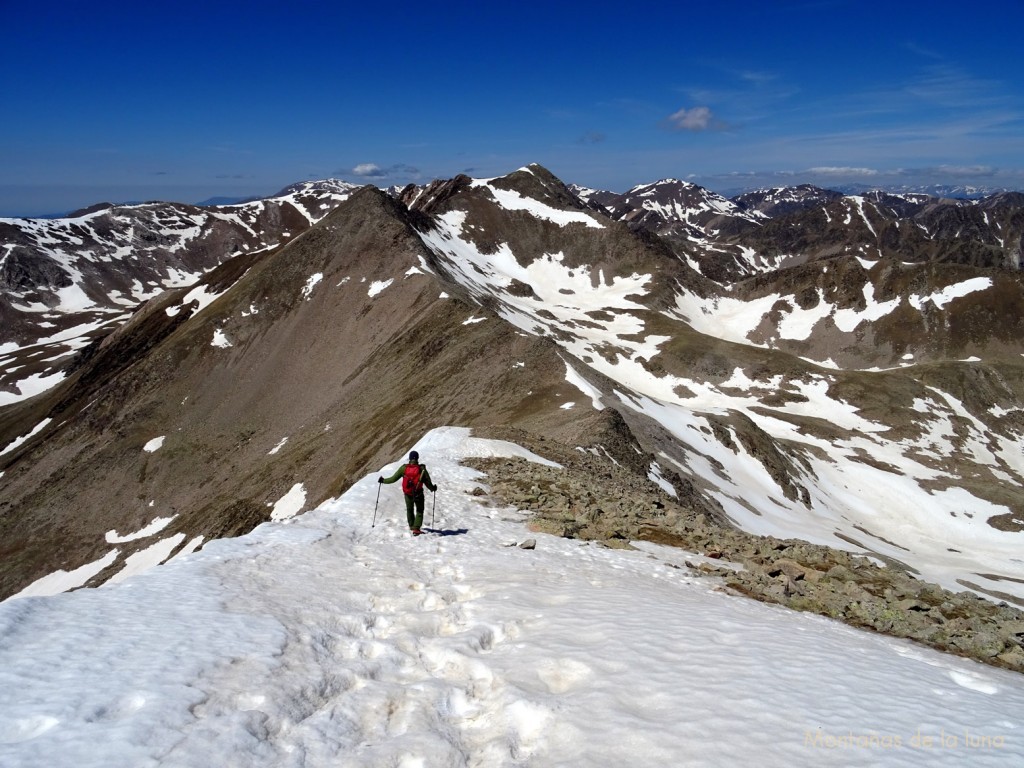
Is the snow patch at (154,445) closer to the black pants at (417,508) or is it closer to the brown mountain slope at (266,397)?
the brown mountain slope at (266,397)

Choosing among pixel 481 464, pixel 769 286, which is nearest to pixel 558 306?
pixel 769 286

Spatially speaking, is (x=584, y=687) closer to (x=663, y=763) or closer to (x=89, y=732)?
(x=663, y=763)

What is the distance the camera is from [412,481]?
58.5 feet

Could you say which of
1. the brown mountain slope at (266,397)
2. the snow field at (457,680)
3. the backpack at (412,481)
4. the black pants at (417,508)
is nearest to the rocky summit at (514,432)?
the brown mountain slope at (266,397)

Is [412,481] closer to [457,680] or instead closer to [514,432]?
[457,680]

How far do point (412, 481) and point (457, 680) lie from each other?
8927 millimetres

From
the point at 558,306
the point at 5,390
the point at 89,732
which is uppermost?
the point at 558,306

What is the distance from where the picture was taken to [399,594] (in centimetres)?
1295

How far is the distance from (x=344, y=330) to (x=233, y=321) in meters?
23.2

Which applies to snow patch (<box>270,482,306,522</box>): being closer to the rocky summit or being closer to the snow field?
the rocky summit

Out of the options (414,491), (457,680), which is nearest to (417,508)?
(414,491)

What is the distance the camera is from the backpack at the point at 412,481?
17.8 meters

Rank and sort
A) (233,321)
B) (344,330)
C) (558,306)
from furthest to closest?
(558,306)
(233,321)
(344,330)

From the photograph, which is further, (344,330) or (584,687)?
(344,330)
